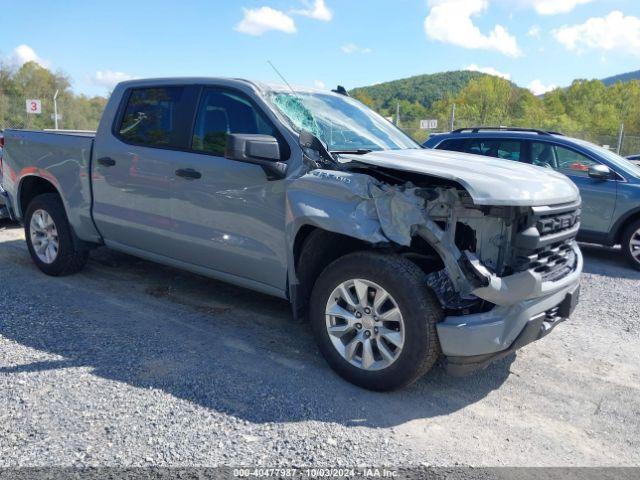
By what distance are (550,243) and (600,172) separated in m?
4.61

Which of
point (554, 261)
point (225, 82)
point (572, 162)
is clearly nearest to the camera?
point (554, 261)

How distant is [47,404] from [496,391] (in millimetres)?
2808

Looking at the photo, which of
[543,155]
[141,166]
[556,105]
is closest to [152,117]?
[141,166]

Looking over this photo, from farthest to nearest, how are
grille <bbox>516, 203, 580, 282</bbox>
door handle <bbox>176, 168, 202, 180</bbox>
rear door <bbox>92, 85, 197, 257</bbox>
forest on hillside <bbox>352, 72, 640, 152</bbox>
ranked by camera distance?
forest on hillside <bbox>352, 72, 640, 152</bbox>
rear door <bbox>92, 85, 197, 257</bbox>
door handle <bbox>176, 168, 202, 180</bbox>
grille <bbox>516, 203, 580, 282</bbox>

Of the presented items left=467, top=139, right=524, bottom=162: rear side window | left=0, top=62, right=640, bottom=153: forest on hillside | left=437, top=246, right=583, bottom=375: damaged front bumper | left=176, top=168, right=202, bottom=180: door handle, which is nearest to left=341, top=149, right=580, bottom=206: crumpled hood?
left=437, top=246, right=583, bottom=375: damaged front bumper

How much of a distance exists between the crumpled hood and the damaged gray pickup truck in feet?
0.04

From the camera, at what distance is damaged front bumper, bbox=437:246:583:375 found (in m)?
3.16

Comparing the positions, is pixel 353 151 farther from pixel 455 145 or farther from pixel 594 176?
pixel 594 176

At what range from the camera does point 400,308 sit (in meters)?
3.31

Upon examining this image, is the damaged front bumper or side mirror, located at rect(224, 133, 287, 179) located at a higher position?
side mirror, located at rect(224, 133, 287, 179)

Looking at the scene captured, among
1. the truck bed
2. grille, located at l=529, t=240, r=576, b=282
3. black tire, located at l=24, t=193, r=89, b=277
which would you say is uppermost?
the truck bed

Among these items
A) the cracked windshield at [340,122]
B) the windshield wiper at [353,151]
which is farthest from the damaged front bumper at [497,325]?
the cracked windshield at [340,122]

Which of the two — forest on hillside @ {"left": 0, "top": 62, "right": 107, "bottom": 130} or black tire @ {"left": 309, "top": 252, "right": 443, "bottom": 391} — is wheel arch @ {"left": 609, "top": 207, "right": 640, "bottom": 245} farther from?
forest on hillside @ {"left": 0, "top": 62, "right": 107, "bottom": 130}

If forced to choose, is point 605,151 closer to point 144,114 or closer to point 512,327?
point 512,327
